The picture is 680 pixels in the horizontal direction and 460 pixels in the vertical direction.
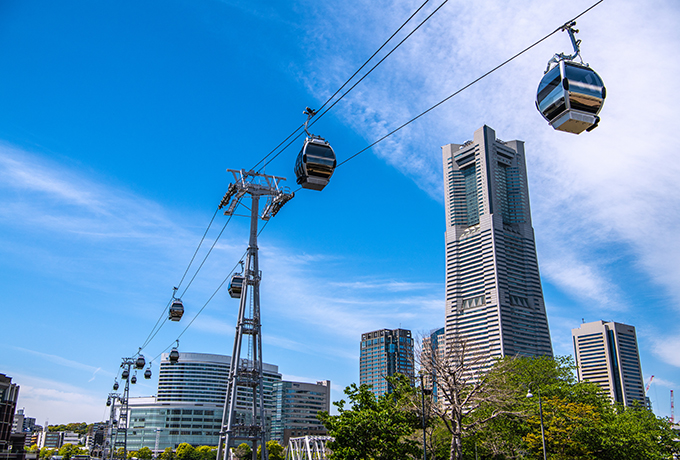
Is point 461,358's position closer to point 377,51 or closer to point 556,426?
point 556,426

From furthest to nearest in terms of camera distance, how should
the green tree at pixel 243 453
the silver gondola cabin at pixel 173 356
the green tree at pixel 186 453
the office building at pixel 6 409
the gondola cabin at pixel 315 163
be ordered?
the green tree at pixel 186 453 < the green tree at pixel 243 453 < the office building at pixel 6 409 < the silver gondola cabin at pixel 173 356 < the gondola cabin at pixel 315 163

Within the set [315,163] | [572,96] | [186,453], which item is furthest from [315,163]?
[186,453]

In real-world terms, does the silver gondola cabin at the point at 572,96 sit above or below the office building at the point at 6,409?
above

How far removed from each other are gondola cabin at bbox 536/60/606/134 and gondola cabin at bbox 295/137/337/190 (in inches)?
253

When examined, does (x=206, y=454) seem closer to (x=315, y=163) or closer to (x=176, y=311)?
(x=176, y=311)

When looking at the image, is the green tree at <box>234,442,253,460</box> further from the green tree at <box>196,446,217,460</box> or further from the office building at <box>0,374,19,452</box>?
the office building at <box>0,374,19,452</box>

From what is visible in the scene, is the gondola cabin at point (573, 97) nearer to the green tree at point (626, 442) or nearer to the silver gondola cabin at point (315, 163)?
the silver gondola cabin at point (315, 163)

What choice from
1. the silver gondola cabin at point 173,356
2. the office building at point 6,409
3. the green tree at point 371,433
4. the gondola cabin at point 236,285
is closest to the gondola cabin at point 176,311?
the gondola cabin at point 236,285

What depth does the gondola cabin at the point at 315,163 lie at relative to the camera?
49.8 ft

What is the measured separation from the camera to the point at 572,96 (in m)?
10.6

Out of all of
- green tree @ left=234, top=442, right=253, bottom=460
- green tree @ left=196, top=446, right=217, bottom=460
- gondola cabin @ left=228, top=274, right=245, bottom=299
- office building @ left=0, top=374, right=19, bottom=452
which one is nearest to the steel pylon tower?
gondola cabin @ left=228, top=274, right=245, bottom=299

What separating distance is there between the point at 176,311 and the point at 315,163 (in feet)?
89.5

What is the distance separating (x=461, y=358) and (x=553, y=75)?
2441cm

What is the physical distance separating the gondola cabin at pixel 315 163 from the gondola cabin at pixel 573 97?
6431 mm
